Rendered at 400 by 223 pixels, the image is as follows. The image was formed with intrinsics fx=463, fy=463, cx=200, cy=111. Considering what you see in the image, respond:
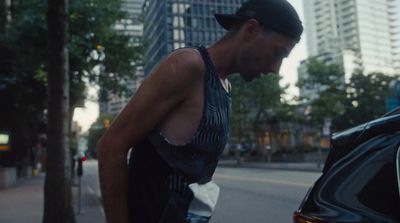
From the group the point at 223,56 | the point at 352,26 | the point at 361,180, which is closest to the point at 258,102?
the point at 361,180

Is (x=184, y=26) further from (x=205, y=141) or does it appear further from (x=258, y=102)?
(x=205, y=141)

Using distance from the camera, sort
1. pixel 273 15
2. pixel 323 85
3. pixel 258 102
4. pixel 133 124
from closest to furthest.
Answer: pixel 133 124, pixel 273 15, pixel 323 85, pixel 258 102

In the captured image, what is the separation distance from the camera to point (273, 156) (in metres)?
46.4

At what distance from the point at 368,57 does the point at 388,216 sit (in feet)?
483

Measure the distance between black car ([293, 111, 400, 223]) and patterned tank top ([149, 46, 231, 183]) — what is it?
702 mm

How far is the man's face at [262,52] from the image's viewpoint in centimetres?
173

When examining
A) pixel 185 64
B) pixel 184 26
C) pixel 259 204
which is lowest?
pixel 259 204

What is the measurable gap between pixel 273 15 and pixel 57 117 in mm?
6800

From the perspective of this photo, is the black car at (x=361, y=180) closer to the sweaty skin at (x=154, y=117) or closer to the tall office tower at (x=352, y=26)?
the sweaty skin at (x=154, y=117)

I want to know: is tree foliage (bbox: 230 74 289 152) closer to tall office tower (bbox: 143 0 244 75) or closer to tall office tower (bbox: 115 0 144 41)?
tall office tower (bbox: 115 0 144 41)

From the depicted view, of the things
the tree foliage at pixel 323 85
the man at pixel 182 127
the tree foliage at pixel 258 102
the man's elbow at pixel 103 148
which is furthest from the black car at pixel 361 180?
the tree foliage at pixel 258 102

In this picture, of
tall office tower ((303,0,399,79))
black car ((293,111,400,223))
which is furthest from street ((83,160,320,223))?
tall office tower ((303,0,399,79))

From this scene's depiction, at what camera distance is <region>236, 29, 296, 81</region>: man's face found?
173cm

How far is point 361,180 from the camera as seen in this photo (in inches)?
82.3
